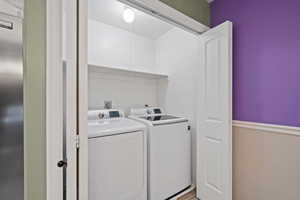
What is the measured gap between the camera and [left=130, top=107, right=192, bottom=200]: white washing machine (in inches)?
71.9

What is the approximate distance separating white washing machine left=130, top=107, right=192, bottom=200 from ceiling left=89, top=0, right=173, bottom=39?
148 cm

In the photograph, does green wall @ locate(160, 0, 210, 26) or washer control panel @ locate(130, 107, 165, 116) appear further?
washer control panel @ locate(130, 107, 165, 116)

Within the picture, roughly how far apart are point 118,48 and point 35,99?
6.07 feet

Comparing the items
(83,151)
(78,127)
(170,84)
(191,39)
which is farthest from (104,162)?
(191,39)

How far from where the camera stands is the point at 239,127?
1768mm

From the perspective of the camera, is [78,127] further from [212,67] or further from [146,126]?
[212,67]

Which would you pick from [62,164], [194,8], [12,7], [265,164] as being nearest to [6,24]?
[12,7]

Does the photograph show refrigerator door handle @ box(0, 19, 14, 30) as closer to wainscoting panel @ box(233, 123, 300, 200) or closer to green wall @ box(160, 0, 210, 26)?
green wall @ box(160, 0, 210, 26)

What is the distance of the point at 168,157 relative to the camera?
2002 millimetres

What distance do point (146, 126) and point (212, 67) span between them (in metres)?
1.05

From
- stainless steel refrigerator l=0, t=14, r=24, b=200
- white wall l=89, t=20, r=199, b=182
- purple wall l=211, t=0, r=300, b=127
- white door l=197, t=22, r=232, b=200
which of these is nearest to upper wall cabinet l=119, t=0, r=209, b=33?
white door l=197, t=22, r=232, b=200

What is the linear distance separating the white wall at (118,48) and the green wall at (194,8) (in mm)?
1145

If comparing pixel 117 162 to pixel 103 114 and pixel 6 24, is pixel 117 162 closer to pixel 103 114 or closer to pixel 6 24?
pixel 103 114

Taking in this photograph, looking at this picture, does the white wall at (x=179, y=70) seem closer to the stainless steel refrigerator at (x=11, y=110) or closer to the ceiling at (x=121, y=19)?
the ceiling at (x=121, y=19)
